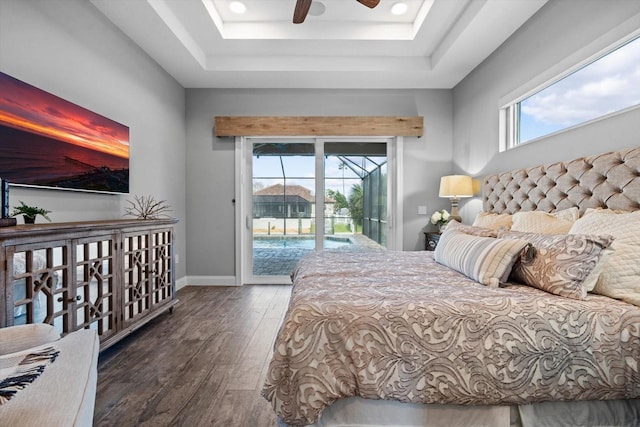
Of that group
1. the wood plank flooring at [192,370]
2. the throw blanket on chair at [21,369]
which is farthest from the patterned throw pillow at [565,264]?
the throw blanket on chair at [21,369]

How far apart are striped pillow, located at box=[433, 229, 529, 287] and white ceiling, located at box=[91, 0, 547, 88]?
2043mm

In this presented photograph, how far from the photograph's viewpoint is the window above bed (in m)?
1.93

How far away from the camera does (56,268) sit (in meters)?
1.73

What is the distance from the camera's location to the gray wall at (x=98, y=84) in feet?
6.48

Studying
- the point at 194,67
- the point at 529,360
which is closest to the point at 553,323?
the point at 529,360

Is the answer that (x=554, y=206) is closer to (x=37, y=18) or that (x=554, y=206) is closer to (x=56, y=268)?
(x=56, y=268)

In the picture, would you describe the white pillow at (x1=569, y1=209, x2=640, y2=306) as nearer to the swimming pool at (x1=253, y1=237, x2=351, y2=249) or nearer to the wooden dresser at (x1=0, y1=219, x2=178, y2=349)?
the wooden dresser at (x1=0, y1=219, x2=178, y2=349)

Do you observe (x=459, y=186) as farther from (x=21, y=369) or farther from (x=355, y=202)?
(x=21, y=369)

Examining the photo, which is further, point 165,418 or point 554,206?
point 554,206

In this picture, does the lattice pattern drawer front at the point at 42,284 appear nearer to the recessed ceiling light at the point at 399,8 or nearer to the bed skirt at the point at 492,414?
the bed skirt at the point at 492,414

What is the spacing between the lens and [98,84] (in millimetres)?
2627

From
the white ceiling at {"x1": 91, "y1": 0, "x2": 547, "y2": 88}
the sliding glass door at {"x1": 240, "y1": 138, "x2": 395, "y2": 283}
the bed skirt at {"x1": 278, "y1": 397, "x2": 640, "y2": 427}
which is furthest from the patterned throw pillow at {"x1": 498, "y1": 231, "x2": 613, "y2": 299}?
the sliding glass door at {"x1": 240, "y1": 138, "x2": 395, "y2": 283}

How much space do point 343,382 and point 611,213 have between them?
1.76 metres

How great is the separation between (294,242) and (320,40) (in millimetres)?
2598
